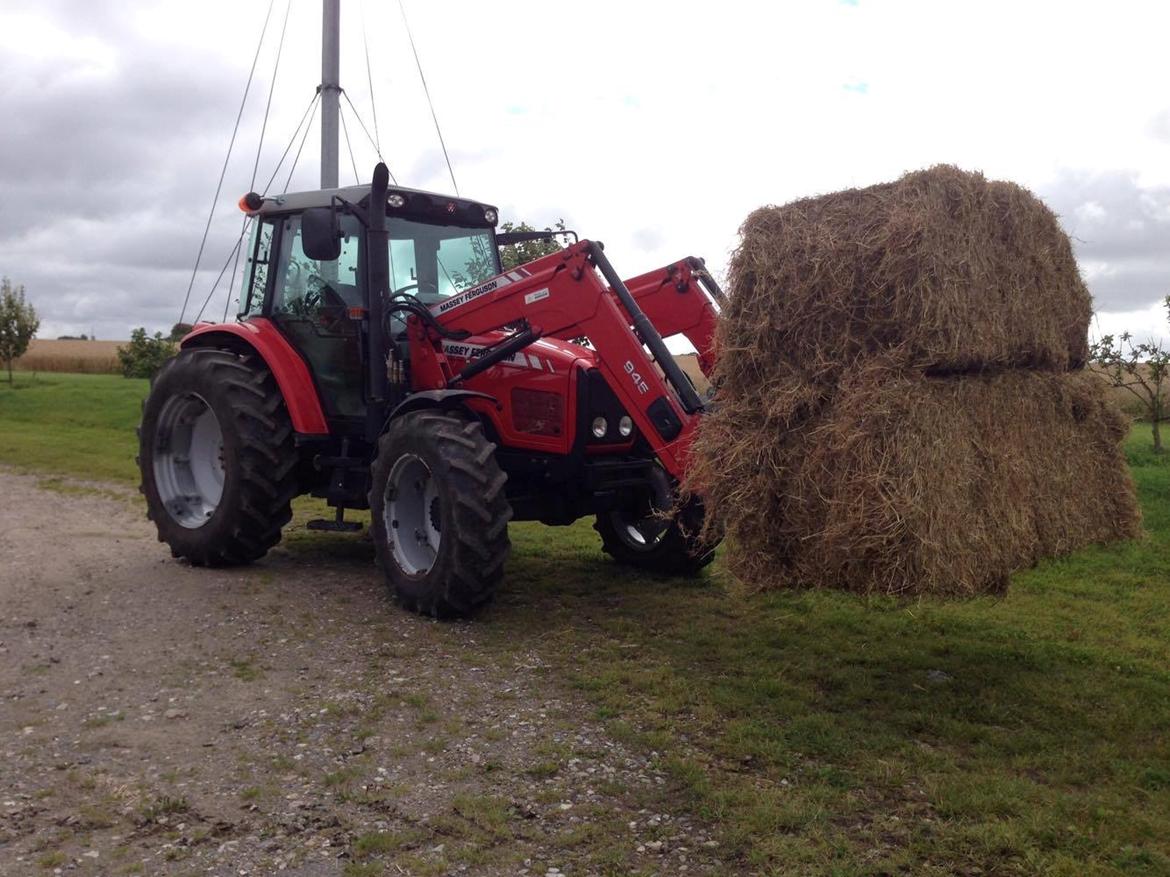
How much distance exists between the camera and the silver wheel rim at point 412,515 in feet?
→ 22.9

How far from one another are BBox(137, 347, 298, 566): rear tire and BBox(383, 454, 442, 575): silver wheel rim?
46.2 inches

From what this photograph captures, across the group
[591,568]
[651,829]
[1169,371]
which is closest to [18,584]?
[591,568]

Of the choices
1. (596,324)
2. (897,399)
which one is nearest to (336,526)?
(596,324)

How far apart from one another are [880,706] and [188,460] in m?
5.89

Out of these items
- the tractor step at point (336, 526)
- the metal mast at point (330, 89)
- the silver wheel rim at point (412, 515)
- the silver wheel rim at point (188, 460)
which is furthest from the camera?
the metal mast at point (330, 89)

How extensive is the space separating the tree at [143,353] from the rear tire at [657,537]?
2513 centimetres

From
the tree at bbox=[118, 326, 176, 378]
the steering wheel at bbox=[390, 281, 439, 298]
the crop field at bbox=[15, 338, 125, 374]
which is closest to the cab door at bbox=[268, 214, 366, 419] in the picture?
Result: the steering wheel at bbox=[390, 281, 439, 298]

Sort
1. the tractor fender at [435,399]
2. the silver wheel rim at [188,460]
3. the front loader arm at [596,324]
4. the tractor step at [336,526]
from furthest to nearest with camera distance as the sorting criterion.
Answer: the silver wheel rim at [188,460], the tractor step at [336,526], the tractor fender at [435,399], the front loader arm at [596,324]

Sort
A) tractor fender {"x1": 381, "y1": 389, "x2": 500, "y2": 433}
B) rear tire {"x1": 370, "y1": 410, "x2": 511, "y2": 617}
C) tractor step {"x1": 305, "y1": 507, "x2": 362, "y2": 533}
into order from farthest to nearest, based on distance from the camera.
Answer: tractor step {"x1": 305, "y1": 507, "x2": 362, "y2": 533} < tractor fender {"x1": 381, "y1": 389, "x2": 500, "y2": 433} < rear tire {"x1": 370, "y1": 410, "x2": 511, "y2": 617}

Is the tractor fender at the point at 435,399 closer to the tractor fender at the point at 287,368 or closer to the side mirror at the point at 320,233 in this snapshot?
the tractor fender at the point at 287,368

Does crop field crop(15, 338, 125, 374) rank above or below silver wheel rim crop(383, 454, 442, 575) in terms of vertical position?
above

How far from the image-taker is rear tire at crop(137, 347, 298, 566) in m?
7.68

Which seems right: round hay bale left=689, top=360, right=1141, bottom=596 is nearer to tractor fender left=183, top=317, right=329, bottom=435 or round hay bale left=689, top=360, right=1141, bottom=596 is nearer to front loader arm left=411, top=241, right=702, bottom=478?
front loader arm left=411, top=241, right=702, bottom=478

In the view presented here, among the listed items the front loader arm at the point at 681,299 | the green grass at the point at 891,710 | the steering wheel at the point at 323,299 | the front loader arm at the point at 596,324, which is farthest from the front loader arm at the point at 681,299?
the steering wheel at the point at 323,299
